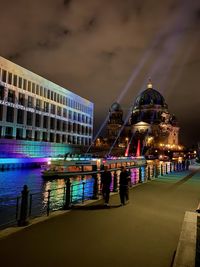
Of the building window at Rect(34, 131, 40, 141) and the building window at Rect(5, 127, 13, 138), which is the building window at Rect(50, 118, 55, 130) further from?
the building window at Rect(5, 127, 13, 138)

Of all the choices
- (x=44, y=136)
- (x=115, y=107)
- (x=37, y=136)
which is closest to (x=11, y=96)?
(x=37, y=136)

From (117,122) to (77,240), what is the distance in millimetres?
159798

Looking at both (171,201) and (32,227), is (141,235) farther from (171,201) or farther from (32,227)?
(171,201)

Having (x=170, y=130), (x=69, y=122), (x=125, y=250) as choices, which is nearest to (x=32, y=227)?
(x=125, y=250)

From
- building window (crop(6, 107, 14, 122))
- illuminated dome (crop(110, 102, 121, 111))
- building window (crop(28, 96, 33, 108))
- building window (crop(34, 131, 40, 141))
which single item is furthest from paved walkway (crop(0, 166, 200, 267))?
illuminated dome (crop(110, 102, 121, 111))

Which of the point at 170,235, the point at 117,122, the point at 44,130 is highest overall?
the point at 117,122

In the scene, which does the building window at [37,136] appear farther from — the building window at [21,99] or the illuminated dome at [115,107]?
the illuminated dome at [115,107]

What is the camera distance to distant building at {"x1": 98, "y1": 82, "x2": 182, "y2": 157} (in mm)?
148000

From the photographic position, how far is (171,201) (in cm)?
1534

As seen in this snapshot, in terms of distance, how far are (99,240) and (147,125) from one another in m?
149

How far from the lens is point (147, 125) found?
506ft

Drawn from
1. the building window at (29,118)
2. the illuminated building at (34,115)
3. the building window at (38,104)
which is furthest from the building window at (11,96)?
the building window at (38,104)

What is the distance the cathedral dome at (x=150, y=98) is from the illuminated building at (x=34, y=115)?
257ft

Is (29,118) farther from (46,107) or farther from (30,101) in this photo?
(46,107)
